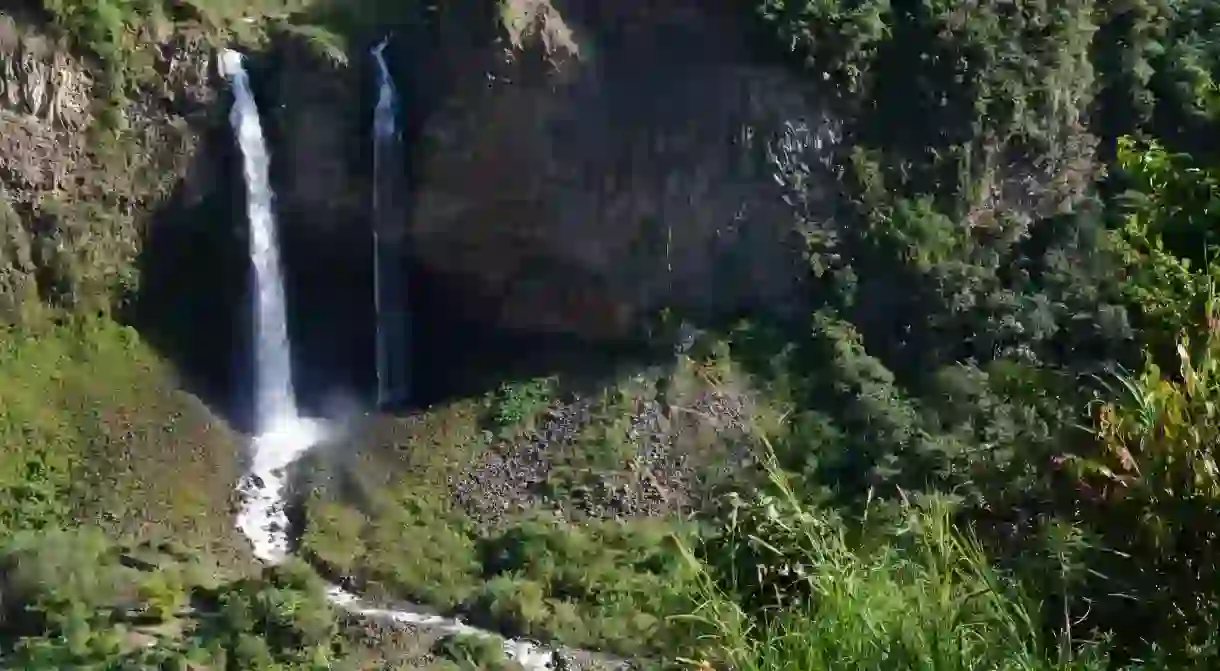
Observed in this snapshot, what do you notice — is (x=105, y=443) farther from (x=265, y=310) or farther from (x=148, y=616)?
(x=148, y=616)

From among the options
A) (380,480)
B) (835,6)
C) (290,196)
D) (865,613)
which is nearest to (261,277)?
(290,196)

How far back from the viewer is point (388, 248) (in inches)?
1047

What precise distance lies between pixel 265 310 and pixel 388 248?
8.91 ft

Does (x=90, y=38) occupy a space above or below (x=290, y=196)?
above

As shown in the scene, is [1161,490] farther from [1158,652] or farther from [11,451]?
[11,451]

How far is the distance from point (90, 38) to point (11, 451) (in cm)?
786

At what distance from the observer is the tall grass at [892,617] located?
5.33 m

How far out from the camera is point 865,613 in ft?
17.7

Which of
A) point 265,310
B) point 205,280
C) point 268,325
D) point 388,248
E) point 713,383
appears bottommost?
point 713,383

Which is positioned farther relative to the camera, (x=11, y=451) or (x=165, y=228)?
(x=165, y=228)

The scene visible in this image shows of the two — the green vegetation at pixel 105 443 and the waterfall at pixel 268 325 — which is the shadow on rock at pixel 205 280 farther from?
the green vegetation at pixel 105 443

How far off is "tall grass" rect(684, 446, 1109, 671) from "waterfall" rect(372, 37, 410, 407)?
67.8 feet

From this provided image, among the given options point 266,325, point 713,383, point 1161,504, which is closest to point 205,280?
point 266,325

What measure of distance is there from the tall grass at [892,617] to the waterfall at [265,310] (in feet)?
65.4
